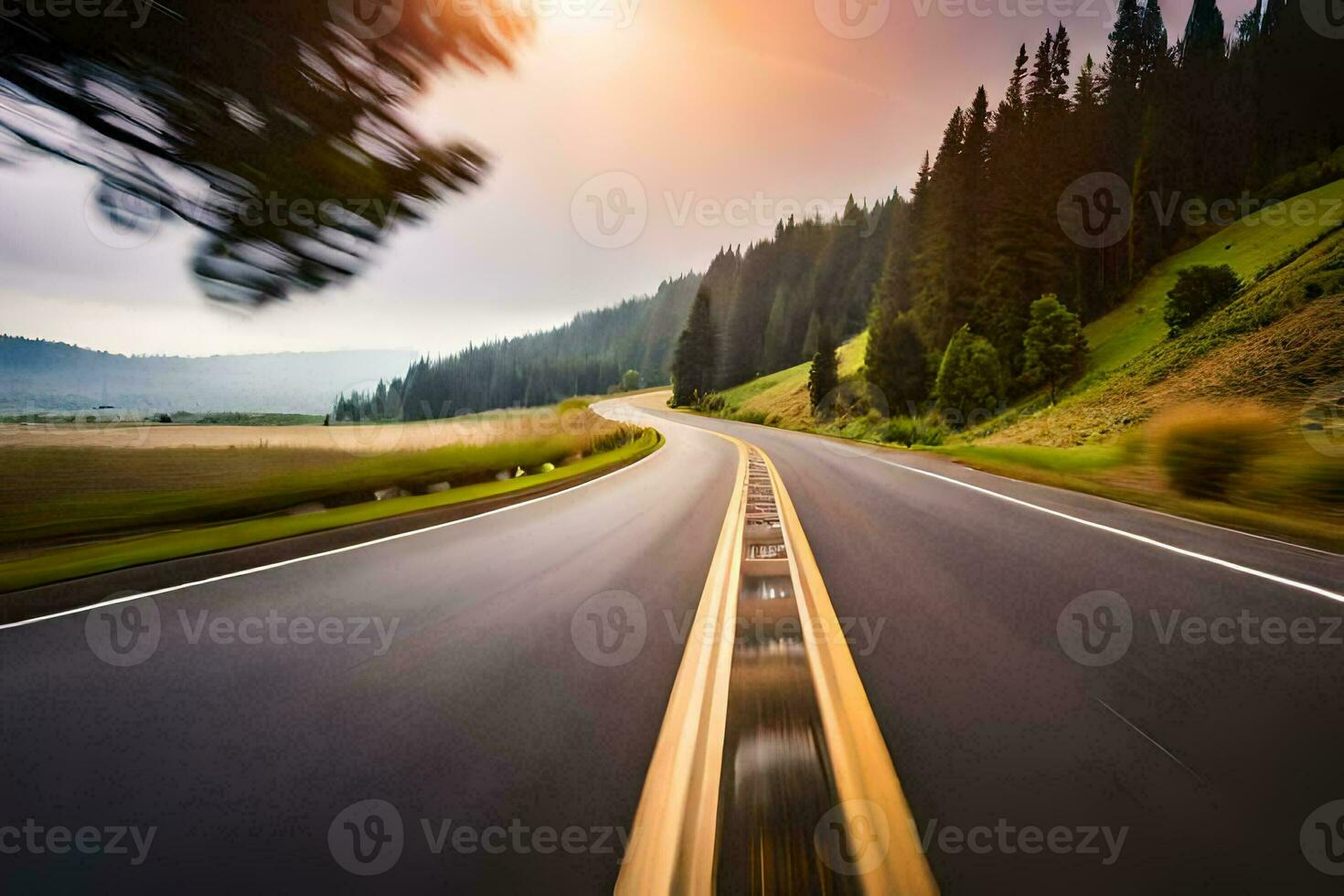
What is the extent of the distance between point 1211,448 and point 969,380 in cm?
2317

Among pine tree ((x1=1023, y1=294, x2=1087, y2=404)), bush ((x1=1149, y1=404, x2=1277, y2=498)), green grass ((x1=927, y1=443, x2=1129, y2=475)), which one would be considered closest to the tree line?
→ pine tree ((x1=1023, y1=294, x2=1087, y2=404))

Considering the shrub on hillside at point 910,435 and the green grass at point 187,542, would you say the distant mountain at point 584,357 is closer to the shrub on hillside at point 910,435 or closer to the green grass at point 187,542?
the green grass at point 187,542

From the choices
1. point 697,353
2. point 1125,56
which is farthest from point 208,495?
point 1125,56

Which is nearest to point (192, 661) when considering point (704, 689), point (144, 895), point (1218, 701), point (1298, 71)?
point (144, 895)

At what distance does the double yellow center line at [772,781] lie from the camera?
1705 mm

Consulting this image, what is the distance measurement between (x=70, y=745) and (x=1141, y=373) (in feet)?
104

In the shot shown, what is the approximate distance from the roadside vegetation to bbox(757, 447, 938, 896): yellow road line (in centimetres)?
595

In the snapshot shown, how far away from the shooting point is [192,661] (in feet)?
10.5

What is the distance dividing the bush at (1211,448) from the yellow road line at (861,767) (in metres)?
9.04

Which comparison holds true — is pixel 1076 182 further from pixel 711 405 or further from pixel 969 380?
pixel 711 405

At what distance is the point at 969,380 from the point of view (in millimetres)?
30562

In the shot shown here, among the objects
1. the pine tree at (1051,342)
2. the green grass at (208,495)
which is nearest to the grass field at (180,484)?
the green grass at (208,495)

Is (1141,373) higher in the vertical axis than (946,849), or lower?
higher

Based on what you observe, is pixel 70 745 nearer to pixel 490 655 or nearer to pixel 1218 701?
pixel 490 655
